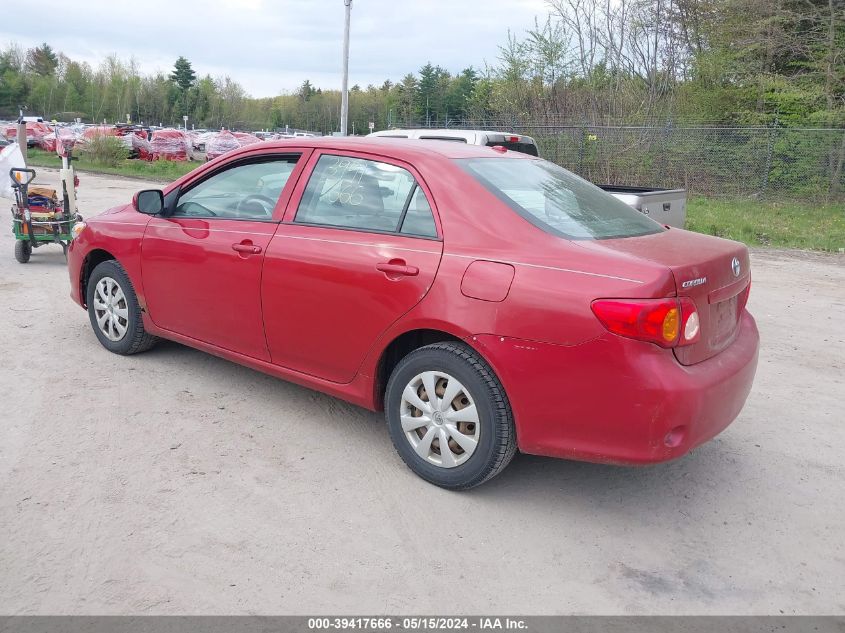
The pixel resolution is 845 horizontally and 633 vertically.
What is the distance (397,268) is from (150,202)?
2.20 m

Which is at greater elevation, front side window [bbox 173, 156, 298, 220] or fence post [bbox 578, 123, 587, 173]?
fence post [bbox 578, 123, 587, 173]

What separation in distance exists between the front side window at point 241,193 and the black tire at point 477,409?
1473 millimetres

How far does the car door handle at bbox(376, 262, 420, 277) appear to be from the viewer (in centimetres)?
384

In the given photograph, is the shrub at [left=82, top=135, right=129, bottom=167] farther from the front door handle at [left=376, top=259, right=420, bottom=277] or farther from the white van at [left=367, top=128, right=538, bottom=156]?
the front door handle at [left=376, top=259, right=420, bottom=277]

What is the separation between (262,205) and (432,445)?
6.18ft

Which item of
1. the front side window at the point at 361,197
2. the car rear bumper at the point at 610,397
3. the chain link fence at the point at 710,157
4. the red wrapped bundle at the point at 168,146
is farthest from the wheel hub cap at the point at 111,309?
the red wrapped bundle at the point at 168,146

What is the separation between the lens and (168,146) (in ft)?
126

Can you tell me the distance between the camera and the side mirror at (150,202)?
5.20 meters

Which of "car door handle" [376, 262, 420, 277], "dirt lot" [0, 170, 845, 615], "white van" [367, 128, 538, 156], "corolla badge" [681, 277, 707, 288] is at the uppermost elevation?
"white van" [367, 128, 538, 156]

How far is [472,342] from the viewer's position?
11.8ft

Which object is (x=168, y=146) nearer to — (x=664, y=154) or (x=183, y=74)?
(x=664, y=154)

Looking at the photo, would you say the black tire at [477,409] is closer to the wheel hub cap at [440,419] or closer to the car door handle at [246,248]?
the wheel hub cap at [440,419]

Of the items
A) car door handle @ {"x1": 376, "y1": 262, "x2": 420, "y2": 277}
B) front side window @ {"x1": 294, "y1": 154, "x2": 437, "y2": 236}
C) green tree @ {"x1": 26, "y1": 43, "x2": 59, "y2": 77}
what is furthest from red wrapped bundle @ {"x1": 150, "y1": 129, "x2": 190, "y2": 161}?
green tree @ {"x1": 26, "y1": 43, "x2": 59, "y2": 77}

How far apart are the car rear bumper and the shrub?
29663mm
